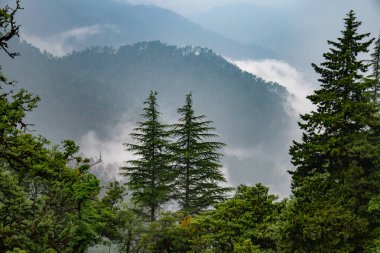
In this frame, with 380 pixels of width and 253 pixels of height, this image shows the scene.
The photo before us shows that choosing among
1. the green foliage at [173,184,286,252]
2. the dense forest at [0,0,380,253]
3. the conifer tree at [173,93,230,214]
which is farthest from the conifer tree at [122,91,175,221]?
the green foliage at [173,184,286,252]

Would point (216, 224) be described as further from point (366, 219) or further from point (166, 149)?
point (166, 149)

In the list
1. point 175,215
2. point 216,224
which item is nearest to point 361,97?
point 216,224

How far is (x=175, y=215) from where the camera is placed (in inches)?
903

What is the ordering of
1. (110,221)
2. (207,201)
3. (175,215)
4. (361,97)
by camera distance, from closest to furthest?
(361,97), (175,215), (110,221), (207,201)

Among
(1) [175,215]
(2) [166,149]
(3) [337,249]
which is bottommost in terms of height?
(3) [337,249]

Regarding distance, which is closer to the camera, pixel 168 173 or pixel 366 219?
pixel 366 219

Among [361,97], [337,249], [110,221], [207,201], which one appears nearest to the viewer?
[337,249]

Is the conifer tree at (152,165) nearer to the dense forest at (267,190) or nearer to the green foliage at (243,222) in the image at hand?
the dense forest at (267,190)

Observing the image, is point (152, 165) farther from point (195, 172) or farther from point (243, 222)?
point (243, 222)

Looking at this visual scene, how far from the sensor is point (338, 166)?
1650 cm

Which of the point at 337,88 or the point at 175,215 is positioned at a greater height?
the point at 337,88

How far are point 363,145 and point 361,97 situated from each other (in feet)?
9.69

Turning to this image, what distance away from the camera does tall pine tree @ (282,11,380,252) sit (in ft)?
43.7

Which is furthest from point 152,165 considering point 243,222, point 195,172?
point 243,222
